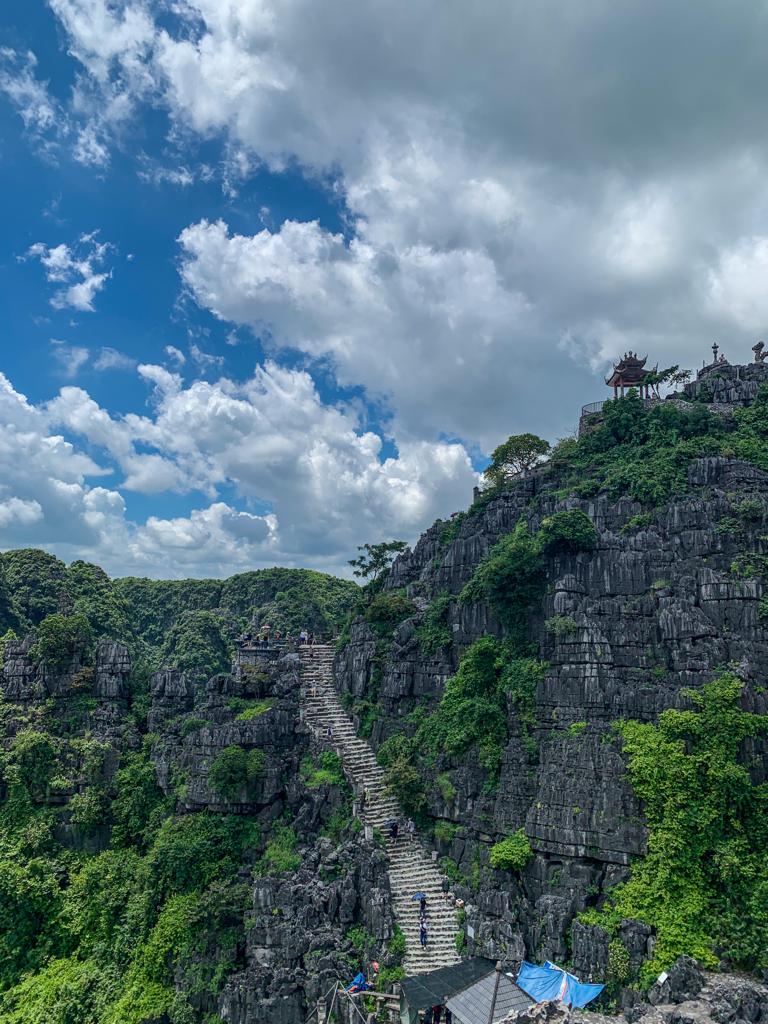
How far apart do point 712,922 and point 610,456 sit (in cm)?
2892

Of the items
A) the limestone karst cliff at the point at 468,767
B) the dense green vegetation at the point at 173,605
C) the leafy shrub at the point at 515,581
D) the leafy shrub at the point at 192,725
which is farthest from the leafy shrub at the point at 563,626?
the dense green vegetation at the point at 173,605

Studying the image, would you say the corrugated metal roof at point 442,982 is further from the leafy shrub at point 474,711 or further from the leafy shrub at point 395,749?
the leafy shrub at point 395,749

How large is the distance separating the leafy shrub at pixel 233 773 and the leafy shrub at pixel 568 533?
19.1 meters

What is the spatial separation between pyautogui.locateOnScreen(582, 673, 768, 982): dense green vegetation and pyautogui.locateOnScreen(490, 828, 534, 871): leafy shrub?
3.19 m

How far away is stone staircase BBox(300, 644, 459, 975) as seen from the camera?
85.6ft

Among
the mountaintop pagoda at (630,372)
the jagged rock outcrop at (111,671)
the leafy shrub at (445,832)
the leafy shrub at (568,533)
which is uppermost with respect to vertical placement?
the mountaintop pagoda at (630,372)

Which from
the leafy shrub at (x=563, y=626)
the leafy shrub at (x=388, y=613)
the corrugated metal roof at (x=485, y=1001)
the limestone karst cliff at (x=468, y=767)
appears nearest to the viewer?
the corrugated metal roof at (x=485, y=1001)

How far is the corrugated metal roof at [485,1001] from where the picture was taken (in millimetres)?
20516

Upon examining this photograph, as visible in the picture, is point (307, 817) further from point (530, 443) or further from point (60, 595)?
point (60, 595)

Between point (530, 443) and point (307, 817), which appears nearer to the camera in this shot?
point (307, 817)

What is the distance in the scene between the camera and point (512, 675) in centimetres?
3212

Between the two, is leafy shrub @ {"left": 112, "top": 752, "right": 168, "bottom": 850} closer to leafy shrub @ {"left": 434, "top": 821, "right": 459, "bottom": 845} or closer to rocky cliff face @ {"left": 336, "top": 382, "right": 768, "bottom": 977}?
rocky cliff face @ {"left": 336, "top": 382, "right": 768, "bottom": 977}

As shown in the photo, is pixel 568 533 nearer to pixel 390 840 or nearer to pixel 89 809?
pixel 390 840

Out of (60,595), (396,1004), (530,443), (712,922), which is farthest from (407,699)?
(60,595)
